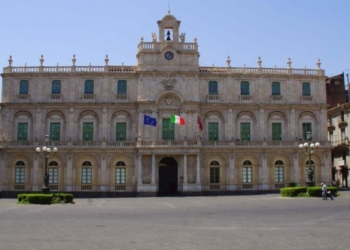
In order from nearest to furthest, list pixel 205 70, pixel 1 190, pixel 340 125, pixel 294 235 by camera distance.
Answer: pixel 294 235 → pixel 1 190 → pixel 205 70 → pixel 340 125

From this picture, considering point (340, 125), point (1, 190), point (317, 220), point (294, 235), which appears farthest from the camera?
point (340, 125)

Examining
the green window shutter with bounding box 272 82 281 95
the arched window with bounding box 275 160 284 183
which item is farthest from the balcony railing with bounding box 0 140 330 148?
the green window shutter with bounding box 272 82 281 95

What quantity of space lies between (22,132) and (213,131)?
24.0m

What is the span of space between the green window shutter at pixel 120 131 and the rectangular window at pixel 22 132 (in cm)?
1126

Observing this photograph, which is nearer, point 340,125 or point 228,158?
point 228,158

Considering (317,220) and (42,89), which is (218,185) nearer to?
(42,89)

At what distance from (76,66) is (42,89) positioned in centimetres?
515

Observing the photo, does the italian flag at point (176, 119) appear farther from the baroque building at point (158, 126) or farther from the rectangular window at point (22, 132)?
the rectangular window at point (22, 132)

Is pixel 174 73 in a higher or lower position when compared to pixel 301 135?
higher

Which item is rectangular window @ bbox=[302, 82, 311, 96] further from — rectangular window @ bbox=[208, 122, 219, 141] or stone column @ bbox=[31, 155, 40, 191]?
stone column @ bbox=[31, 155, 40, 191]

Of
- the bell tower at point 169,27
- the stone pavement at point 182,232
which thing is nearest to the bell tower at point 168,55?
the bell tower at point 169,27

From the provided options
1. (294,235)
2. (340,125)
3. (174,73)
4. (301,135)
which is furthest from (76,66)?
(294,235)

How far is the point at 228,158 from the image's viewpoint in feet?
207

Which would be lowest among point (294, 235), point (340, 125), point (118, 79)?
point (294, 235)
